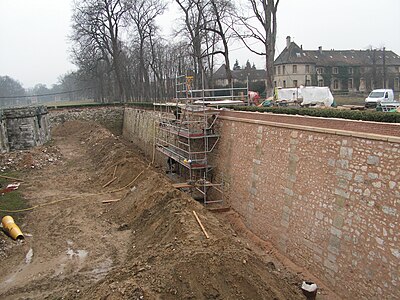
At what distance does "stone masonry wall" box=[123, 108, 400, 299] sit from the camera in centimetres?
830

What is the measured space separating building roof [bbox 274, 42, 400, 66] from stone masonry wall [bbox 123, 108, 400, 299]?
110 ft

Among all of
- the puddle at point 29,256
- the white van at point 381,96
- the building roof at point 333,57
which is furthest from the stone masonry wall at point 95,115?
A: the puddle at point 29,256

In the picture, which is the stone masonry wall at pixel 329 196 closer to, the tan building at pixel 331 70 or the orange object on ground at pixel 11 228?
the orange object on ground at pixel 11 228

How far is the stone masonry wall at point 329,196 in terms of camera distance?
8.30m

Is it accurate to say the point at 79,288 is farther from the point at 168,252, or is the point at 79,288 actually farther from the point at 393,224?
the point at 393,224

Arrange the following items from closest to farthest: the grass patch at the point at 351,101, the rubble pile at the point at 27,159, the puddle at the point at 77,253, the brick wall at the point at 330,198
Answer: the brick wall at the point at 330,198 → the puddle at the point at 77,253 → the rubble pile at the point at 27,159 → the grass patch at the point at 351,101

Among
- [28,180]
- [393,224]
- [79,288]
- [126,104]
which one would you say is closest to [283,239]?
[393,224]

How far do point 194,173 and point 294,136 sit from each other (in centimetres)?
702

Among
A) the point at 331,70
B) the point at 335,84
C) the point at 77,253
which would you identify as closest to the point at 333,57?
the point at 331,70

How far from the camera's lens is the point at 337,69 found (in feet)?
153

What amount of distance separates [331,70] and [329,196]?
40.8 meters

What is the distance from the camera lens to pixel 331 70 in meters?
46.8

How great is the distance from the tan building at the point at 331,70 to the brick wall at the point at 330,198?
32793mm

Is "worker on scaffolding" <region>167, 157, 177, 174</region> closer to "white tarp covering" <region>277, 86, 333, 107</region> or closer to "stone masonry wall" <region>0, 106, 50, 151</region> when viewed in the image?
"white tarp covering" <region>277, 86, 333, 107</region>
